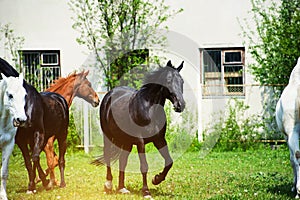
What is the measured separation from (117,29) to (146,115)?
5930 millimetres

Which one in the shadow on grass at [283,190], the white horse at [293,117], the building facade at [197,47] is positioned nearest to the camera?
the white horse at [293,117]

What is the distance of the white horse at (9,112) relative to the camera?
536 cm

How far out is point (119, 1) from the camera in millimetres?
11305

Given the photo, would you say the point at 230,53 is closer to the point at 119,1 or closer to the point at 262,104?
the point at 262,104

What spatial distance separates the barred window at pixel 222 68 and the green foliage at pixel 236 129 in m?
0.68

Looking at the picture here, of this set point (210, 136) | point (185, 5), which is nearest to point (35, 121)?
point (210, 136)

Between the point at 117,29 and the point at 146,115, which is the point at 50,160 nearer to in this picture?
the point at 146,115

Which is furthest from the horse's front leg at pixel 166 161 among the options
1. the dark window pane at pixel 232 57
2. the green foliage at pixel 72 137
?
the dark window pane at pixel 232 57

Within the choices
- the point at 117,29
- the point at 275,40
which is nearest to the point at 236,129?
the point at 275,40

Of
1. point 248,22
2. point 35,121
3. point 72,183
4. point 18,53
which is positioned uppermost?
point 248,22

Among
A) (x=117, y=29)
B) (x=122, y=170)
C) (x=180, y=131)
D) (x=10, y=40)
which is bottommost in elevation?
(x=122, y=170)

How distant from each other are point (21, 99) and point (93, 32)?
6.96 m

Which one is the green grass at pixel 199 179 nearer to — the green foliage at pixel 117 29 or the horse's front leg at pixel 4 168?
the horse's front leg at pixel 4 168

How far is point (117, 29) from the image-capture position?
1170 cm
